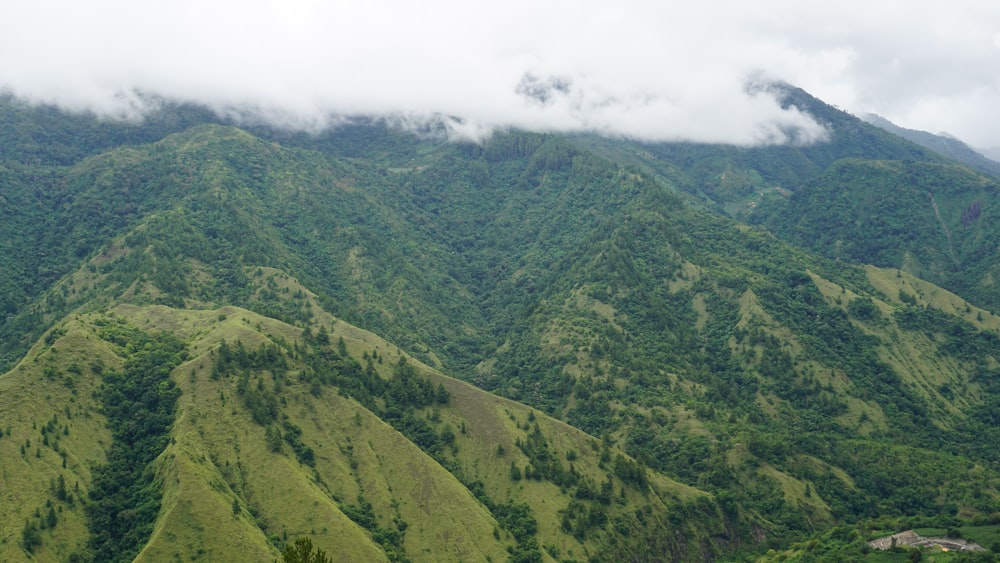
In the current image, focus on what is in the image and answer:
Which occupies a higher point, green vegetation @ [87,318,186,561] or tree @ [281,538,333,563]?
tree @ [281,538,333,563]

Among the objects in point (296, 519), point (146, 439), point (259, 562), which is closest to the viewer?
point (259, 562)

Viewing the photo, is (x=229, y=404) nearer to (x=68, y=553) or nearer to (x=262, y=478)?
(x=262, y=478)

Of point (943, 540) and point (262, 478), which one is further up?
point (943, 540)

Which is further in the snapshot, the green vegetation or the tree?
the green vegetation

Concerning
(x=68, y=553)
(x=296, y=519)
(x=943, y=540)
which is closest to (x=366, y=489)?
(x=296, y=519)

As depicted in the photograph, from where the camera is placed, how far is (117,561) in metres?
161

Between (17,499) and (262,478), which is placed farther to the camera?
(262,478)

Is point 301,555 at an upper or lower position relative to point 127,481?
upper

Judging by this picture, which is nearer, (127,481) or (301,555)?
(301,555)

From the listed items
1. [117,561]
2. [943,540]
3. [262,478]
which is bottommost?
[117,561]

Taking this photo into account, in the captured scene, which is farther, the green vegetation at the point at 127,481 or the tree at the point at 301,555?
the green vegetation at the point at 127,481

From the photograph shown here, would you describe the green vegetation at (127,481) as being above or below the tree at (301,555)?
below

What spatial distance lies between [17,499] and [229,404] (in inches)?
1985

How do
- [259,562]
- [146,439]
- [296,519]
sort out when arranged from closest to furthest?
[259,562] → [296,519] → [146,439]
